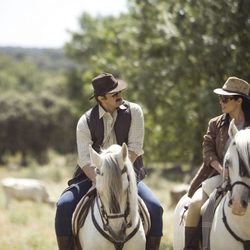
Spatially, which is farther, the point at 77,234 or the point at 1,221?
the point at 1,221

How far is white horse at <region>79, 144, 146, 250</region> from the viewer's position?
18.9 feet

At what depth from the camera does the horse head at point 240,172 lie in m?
5.52

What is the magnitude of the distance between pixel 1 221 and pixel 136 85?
7.68 metres

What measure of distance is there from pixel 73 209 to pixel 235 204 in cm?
184

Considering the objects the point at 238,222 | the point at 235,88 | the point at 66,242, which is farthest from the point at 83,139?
the point at 238,222

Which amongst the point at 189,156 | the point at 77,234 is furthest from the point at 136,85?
the point at 77,234

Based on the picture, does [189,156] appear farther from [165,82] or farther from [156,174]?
[156,174]

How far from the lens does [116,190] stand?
5.74 metres

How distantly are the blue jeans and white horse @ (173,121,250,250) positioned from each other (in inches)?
24.4

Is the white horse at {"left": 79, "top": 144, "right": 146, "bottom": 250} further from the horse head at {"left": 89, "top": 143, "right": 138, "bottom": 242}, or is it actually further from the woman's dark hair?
the woman's dark hair

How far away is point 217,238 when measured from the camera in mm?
6215

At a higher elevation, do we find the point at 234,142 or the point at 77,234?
the point at 234,142

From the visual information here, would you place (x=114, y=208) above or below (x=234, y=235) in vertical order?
above

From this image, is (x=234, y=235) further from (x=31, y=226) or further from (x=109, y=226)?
(x=31, y=226)
